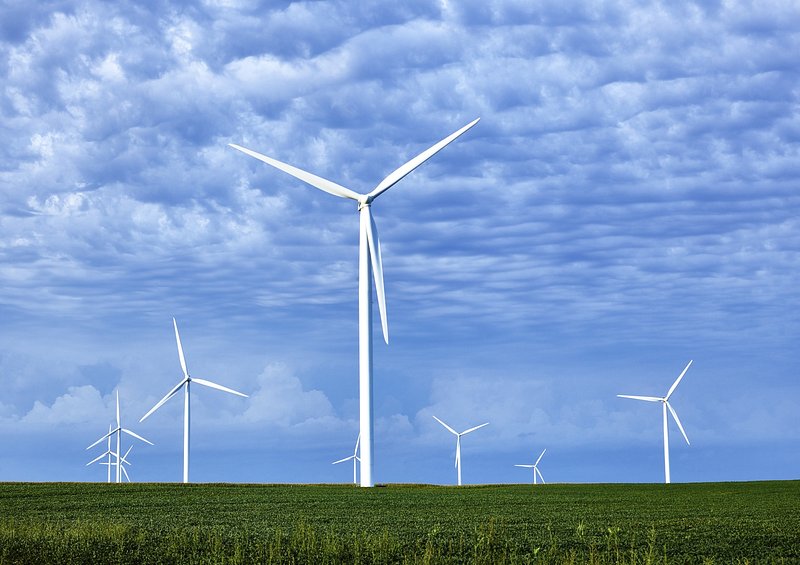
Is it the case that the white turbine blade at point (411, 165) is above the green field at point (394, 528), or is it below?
above

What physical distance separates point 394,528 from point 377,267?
3199cm

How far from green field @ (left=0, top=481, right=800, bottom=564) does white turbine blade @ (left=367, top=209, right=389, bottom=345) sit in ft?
39.3

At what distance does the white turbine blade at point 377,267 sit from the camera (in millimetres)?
60750

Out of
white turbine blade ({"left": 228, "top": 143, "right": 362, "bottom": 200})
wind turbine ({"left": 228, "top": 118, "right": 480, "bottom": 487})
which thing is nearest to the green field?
wind turbine ({"left": 228, "top": 118, "right": 480, "bottom": 487})

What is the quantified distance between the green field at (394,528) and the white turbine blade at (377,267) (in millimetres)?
11989

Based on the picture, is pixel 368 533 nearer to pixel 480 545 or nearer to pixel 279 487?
pixel 480 545

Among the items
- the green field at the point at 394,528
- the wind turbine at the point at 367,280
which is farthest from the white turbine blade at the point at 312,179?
the green field at the point at 394,528

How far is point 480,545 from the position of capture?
2633cm

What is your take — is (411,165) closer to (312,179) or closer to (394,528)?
(312,179)

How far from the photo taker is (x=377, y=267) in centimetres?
6275

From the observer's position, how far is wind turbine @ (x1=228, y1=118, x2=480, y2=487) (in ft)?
205

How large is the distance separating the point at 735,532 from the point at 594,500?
19271 millimetres

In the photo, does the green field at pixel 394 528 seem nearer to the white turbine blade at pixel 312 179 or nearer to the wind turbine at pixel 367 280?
the wind turbine at pixel 367 280

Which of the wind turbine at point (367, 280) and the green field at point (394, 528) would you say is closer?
the green field at point (394, 528)
